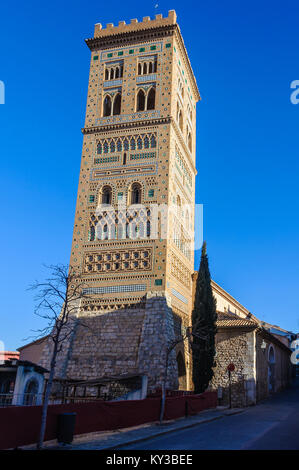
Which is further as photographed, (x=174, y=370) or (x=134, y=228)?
(x=134, y=228)

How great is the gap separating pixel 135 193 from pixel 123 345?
10.0 meters

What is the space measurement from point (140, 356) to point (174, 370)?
2.05 m

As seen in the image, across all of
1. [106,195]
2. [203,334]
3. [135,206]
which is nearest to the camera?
[203,334]

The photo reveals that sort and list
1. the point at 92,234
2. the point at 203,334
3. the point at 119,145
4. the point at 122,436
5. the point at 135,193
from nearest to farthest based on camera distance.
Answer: the point at 122,436, the point at 203,334, the point at 92,234, the point at 135,193, the point at 119,145

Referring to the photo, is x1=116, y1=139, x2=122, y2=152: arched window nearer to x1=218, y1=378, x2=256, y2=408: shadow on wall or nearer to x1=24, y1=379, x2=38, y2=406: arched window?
x1=218, y1=378, x2=256, y2=408: shadow on wall

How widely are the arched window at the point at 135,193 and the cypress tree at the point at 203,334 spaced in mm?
6415

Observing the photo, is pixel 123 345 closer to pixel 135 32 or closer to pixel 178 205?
pixel 178 205

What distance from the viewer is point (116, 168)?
30.6m

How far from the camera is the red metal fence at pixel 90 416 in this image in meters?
12.2

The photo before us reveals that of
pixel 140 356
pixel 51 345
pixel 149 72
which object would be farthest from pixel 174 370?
pixel 149 72

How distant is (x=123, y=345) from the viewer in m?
25.7

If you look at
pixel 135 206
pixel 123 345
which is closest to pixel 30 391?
pixel 123 345
